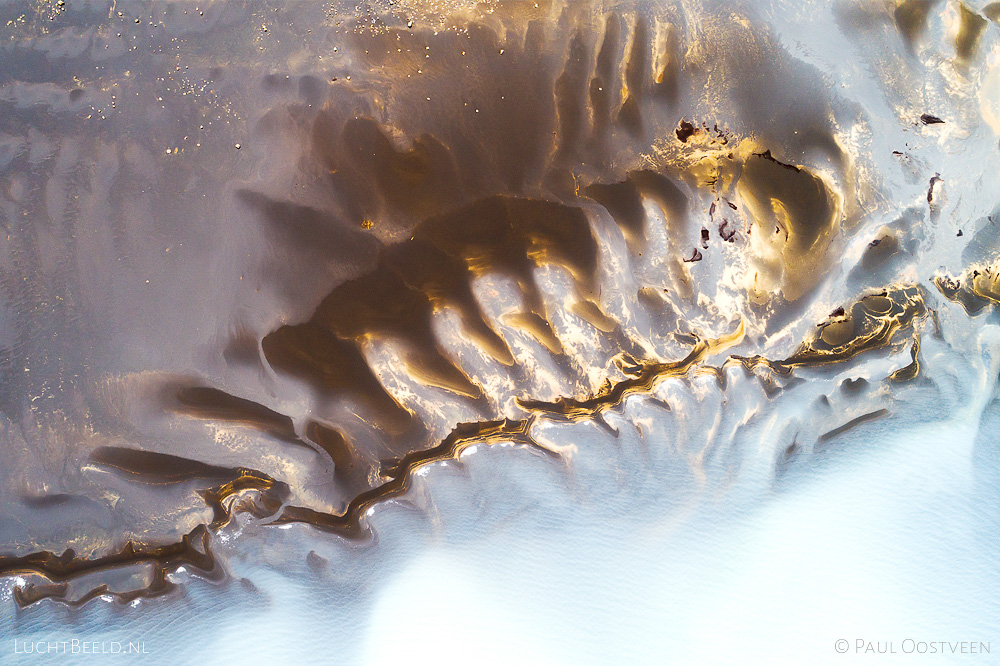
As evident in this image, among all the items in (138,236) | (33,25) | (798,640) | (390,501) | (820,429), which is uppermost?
(33,25)

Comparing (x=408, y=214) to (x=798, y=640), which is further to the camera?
(x=408, y=214)

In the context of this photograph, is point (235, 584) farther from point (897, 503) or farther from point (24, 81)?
point (897, 503)

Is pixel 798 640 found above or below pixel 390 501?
below

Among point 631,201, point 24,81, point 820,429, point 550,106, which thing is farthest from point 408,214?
point 820,429

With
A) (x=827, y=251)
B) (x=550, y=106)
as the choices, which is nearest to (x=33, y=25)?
(x=550, y=106)

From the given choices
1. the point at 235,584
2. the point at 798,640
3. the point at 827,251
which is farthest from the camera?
the point at 827,251

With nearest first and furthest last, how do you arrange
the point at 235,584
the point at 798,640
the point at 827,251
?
the point at 798,640, the point at 235,584, the point at 827,251
